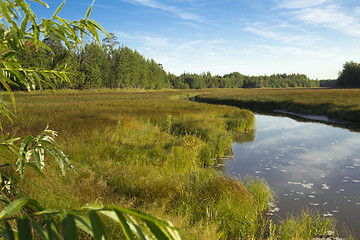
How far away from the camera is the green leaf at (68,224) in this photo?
682 millimetres

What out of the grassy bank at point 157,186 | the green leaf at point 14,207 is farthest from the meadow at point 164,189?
the green leaf at point 14,207

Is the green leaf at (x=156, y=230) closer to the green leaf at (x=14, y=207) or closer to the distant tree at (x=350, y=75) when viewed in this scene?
the green leaf at (x=14, y=207)

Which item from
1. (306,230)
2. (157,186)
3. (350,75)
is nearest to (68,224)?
(306,230)

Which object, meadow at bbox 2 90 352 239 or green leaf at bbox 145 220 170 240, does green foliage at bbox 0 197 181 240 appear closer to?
green leaf at bbox 145 220 170 240

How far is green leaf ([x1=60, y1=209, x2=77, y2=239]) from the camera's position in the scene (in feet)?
2.24

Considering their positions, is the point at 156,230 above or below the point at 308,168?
above

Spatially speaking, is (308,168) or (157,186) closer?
(157,186)

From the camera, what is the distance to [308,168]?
27.6 ft

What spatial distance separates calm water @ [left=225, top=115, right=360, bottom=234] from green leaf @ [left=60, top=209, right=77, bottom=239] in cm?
540

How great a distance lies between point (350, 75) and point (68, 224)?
87.7 metres

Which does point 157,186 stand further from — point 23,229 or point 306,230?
point 23,229

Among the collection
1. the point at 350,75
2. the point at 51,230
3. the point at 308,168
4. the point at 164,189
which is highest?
the point at 350,75

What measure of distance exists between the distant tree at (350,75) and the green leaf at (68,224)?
279ft

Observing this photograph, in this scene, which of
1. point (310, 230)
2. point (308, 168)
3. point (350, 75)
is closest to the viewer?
point (310, 230)
